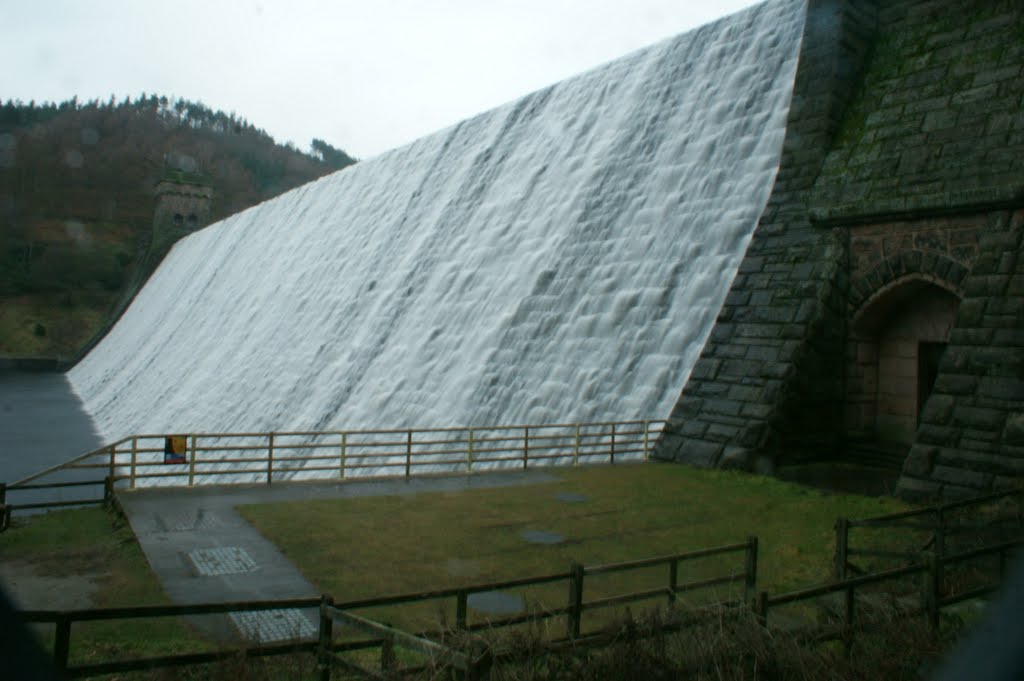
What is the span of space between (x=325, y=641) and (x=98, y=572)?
457cm

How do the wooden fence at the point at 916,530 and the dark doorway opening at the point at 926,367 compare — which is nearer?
the wooden fence at the point at 916,530

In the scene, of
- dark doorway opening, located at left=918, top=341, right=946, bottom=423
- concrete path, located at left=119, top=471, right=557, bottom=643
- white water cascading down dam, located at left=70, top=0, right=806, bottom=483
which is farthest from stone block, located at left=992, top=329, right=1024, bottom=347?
concrete path, located at left=119, top=471, right=557, bottom=643

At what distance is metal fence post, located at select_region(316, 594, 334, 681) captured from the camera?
4180mm

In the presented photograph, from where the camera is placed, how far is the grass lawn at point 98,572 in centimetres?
548

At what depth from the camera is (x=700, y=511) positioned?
31.4 ft

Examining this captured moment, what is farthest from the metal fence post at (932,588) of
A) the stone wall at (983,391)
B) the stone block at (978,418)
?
the stone block at (978,418)

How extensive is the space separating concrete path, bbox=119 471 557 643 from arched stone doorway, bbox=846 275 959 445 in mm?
→ 5128

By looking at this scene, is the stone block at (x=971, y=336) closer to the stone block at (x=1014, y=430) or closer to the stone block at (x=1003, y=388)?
the stone block at (x=1003, y=388)

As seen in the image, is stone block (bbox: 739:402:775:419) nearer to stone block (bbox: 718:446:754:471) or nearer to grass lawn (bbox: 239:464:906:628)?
stone block (bbox: 718:446:754:471)

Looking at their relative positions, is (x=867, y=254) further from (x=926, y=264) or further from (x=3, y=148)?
(x=3, y=148)

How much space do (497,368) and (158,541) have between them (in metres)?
9.31

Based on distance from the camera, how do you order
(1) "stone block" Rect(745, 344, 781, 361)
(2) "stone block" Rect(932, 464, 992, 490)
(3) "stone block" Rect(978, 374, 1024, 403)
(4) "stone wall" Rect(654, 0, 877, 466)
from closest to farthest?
(2) "stone block" Rect(932, 464, 992, 490), (3) "stone block" Rect(978, 374, 1024, 403), (4) "stone wall" Rect(654, 0, 877, 466), (1) "stone block" Rect(745, 344, 781, 361)

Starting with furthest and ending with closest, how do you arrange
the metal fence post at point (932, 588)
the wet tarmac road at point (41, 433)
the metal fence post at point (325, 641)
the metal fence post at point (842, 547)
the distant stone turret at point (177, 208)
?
the distant stone turret at point (177, 208) → the wet tarmac road at point (41, 433) → the metal fence post at point (842, 547) → the metal fence post at point (932, 588) → the metal fence post at point (325, 641)

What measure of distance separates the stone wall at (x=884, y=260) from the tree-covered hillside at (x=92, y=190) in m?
64.3
